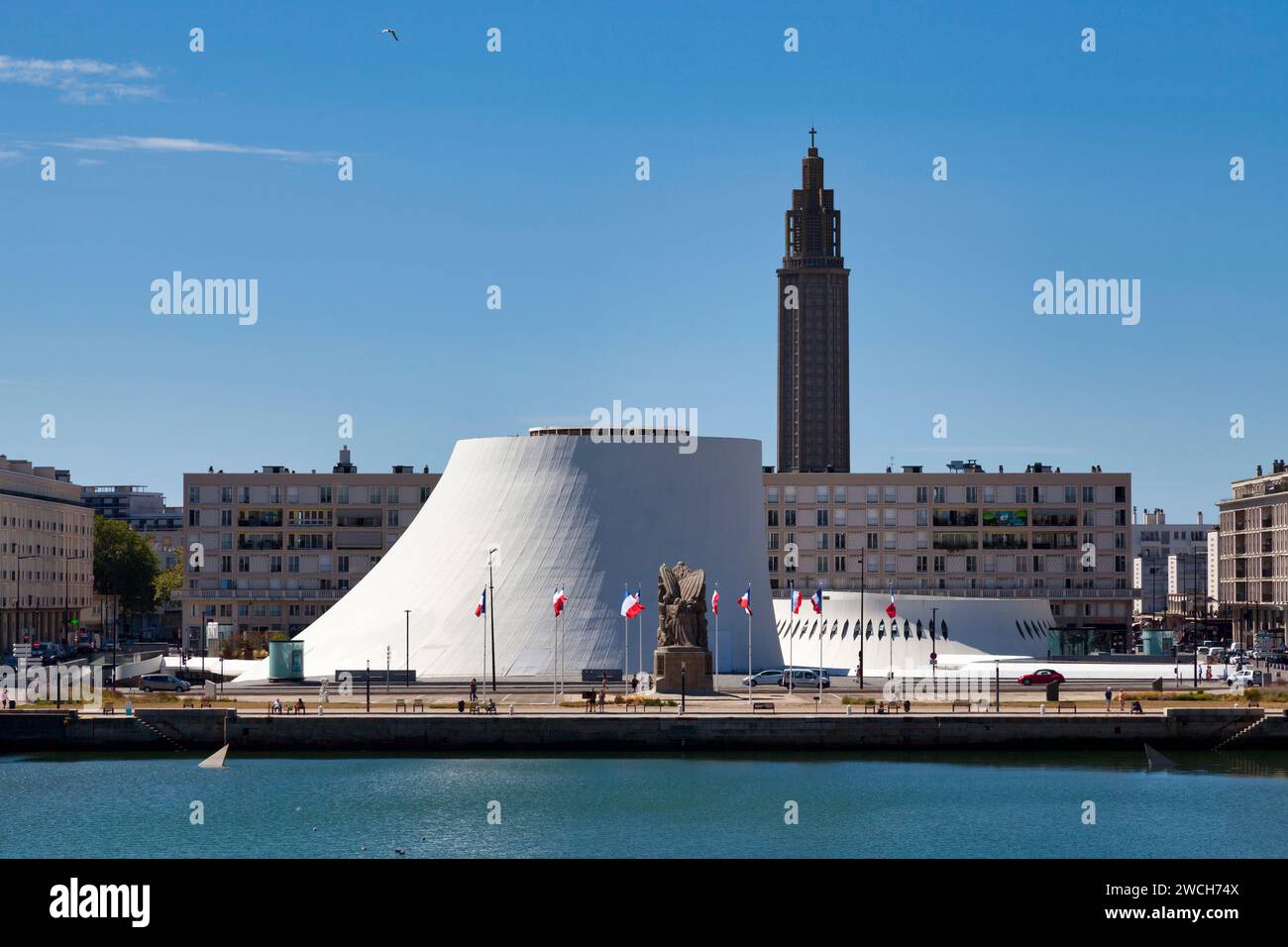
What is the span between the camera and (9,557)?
120 m

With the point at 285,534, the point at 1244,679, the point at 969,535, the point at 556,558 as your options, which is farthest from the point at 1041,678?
the point at 285,534

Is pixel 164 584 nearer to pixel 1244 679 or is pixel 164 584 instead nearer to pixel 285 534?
pixel 285 534

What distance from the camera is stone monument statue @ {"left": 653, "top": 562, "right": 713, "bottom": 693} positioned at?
Result: 73562 mm

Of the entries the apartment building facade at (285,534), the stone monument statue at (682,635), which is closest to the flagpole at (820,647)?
the stone monument statue at (682,635)

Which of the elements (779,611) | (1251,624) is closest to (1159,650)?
(779,611)

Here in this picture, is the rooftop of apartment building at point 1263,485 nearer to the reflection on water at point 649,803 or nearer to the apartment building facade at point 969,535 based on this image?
the apartment building facade at point 969,535

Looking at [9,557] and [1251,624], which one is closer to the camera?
[9,557]

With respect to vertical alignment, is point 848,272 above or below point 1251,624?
above

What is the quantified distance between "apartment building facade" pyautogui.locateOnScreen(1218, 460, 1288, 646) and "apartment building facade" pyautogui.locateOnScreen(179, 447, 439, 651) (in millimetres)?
60744

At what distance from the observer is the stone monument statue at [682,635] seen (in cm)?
7356
